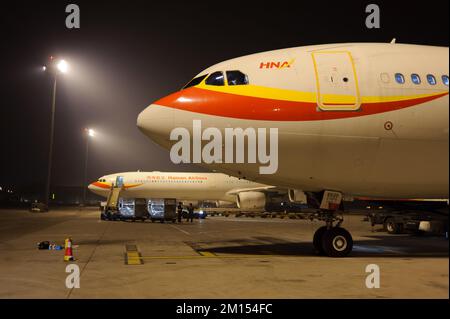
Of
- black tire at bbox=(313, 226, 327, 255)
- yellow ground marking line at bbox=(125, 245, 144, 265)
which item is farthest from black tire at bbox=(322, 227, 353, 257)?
yellow ground marking line at bbox=(125, 245, 144, 265)

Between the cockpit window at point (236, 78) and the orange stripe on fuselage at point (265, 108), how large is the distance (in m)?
0.46

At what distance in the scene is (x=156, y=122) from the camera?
11023 mm

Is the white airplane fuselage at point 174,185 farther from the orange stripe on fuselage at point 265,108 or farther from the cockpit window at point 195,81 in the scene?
the orange stripe on fuselage at point 265,108

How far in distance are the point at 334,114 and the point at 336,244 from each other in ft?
11.8

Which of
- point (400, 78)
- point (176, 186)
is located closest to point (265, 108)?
point (400, 78)

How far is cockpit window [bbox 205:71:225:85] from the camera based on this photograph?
1154 cm

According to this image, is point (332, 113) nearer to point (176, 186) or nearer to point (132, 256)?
point (132, 256)

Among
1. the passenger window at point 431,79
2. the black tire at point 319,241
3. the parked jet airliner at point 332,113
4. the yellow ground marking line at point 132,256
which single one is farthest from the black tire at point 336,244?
the yellow ground marking line at point 132,256

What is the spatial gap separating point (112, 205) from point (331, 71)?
29725 millimetres

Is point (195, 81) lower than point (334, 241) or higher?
higher

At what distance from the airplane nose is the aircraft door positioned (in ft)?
12.2

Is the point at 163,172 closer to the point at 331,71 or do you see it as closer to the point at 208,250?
the point at 208,250

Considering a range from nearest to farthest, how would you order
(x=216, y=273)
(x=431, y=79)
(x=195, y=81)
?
(x=216, y=273), (x=431, y=79), (x=195, y=81)
